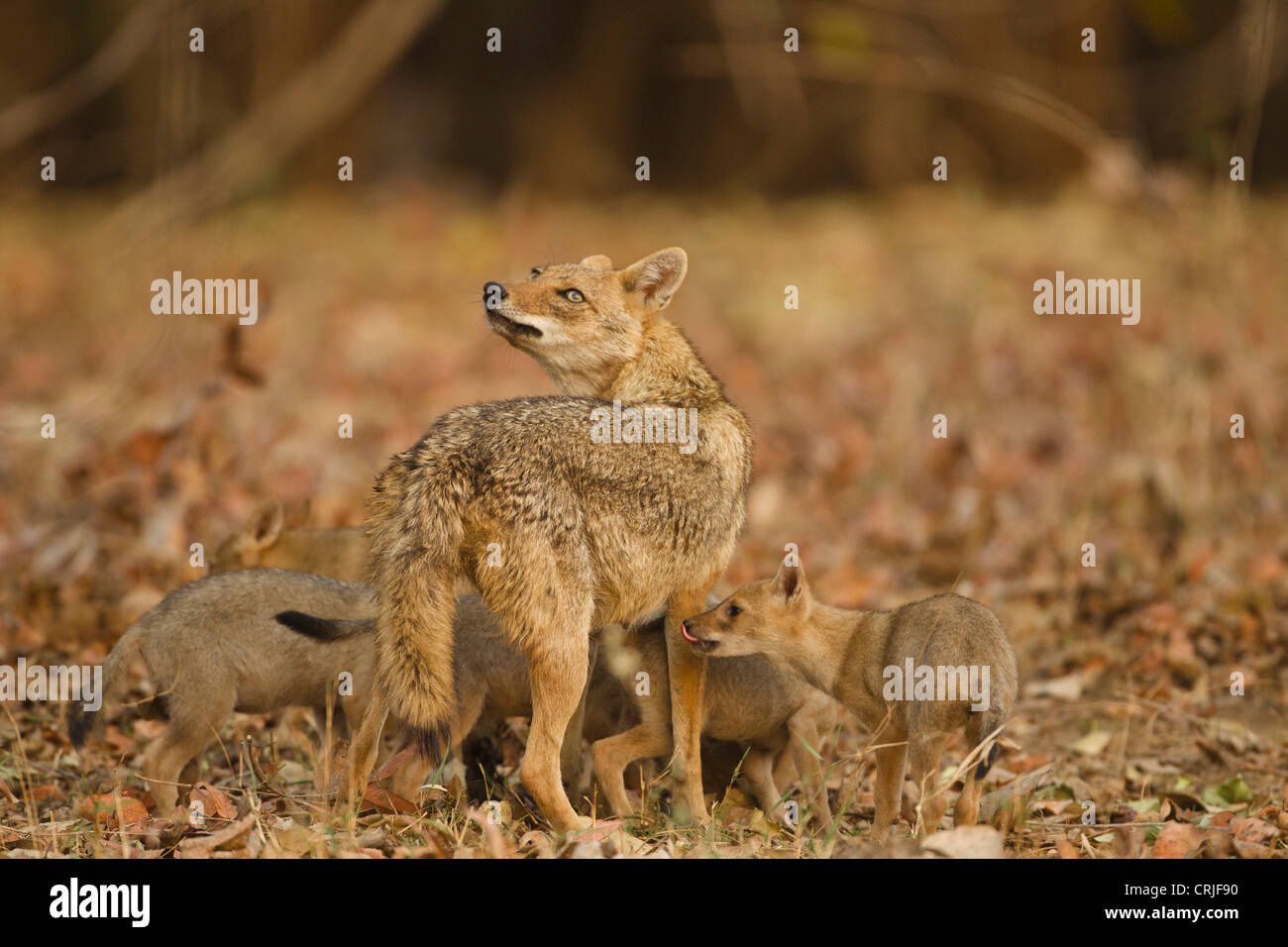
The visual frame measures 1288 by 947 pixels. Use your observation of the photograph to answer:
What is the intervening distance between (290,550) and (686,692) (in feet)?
10.6

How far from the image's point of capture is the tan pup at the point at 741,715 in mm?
6859

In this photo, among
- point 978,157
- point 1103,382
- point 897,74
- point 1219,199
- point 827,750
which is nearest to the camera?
point 827,750

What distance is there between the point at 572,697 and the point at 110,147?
931 inches

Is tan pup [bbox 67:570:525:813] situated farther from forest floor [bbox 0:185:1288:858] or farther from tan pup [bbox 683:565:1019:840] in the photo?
tan pup [bbox 683:565:1019:840]

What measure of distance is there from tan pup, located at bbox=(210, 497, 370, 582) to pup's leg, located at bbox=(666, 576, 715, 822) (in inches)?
102

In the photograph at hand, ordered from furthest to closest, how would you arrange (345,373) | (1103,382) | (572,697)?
(345,373) < (1103,382) < (572,697)

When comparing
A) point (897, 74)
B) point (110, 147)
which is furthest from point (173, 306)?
point (110, 147)

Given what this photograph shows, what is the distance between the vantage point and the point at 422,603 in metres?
6.03

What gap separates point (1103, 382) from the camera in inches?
544

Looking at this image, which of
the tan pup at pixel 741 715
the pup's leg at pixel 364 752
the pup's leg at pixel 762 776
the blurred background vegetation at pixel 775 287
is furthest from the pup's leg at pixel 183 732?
the pup's leg at pixel 762 776

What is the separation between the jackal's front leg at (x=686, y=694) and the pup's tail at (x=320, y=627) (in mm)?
1475

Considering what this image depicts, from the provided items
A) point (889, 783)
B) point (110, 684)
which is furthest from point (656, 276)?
point (110, 684)

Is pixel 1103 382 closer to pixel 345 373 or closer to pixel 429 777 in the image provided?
pixel 345 373

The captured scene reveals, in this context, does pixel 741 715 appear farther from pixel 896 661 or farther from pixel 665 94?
pixel 665 94
